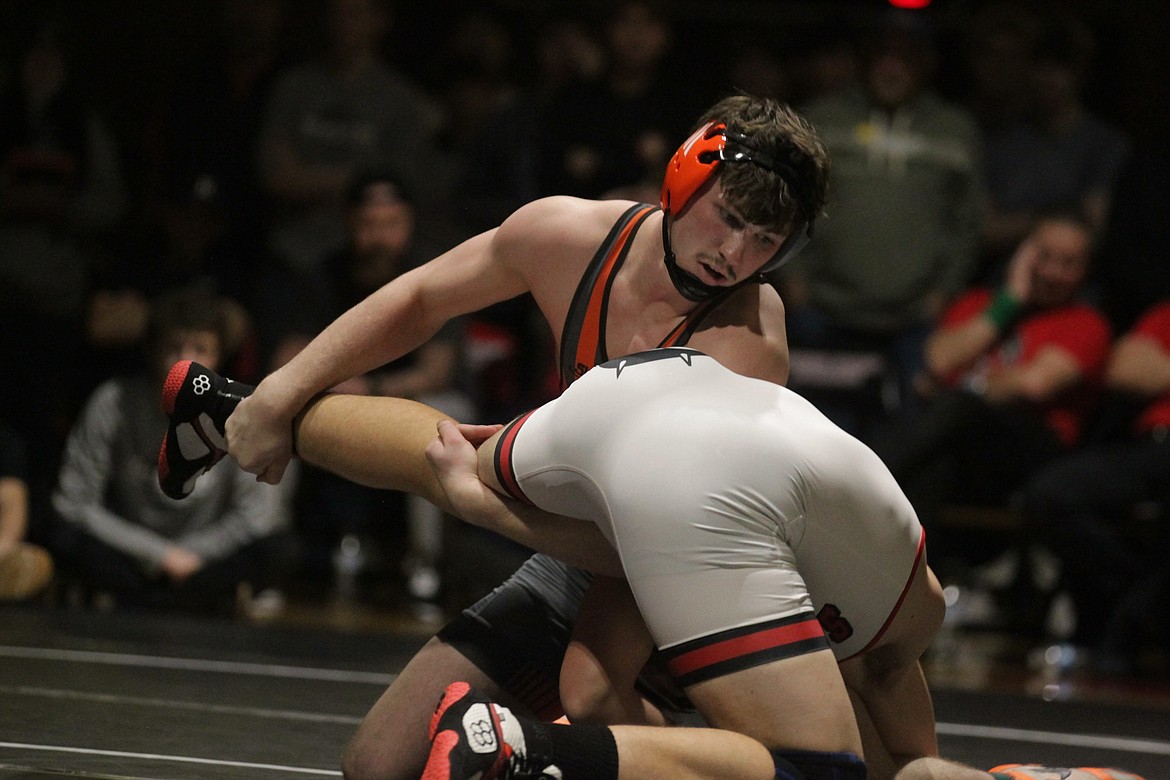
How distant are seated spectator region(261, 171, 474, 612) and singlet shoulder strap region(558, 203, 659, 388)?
288cm

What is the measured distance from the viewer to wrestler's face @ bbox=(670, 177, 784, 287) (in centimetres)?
250

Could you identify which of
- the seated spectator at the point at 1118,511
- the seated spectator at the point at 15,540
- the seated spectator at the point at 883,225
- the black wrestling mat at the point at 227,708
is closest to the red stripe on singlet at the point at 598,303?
the black wrestling mat at the point at 227,708

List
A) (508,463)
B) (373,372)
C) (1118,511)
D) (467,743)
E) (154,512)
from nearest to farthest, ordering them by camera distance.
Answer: (467,743) < (508,463) < (1118,511) < (154,512) < (373,372)

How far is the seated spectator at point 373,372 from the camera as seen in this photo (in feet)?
18.8

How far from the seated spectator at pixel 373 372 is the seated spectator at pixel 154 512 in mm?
417

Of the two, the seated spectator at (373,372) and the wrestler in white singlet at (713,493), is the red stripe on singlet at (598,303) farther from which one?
the seated spectator at (373,372)

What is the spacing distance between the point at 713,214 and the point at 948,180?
3627mm

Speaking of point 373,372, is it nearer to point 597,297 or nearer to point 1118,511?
point 1118,511

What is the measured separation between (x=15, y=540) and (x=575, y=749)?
3.65m

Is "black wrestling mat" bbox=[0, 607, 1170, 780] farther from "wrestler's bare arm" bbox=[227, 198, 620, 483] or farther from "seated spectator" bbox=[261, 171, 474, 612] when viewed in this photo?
"seated spectator" bbox=[261, 171, 474, 612]

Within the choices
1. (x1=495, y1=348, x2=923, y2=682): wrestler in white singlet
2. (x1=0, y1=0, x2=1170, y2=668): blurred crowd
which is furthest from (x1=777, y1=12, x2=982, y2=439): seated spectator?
(x1=495, y1=348, x2=923, y2=682): wrestler in white singlet

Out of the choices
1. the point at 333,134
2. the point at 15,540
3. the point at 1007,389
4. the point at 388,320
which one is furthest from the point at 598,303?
the point at 333,134

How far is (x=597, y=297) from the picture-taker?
2750 millimetres

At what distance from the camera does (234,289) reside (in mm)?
6012
